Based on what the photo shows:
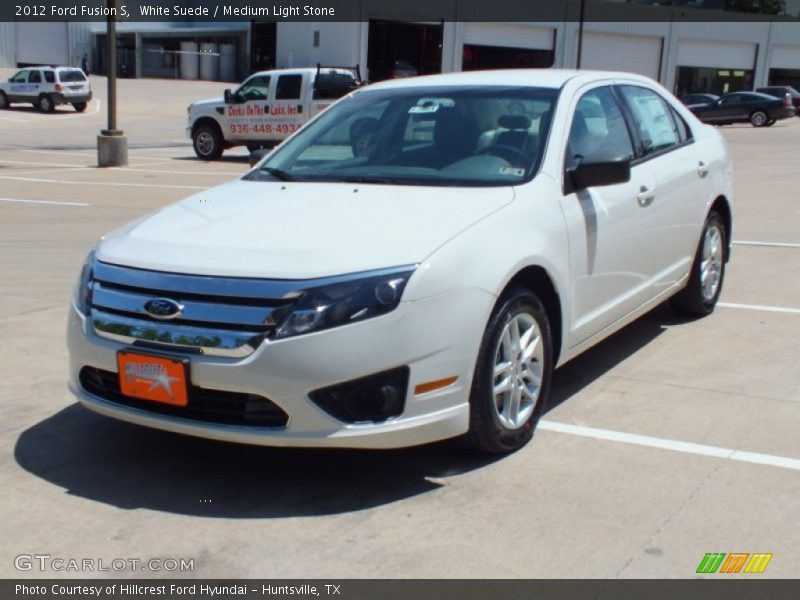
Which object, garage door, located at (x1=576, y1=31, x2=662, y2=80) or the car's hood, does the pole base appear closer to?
the car's hood

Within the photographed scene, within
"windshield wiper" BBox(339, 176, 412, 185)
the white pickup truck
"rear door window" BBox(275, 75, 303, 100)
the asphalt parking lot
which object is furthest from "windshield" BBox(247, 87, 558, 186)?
"rear door window" BBox(275, 75, 303, 100)

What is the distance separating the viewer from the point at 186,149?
25250mm

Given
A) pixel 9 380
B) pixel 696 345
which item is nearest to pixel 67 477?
pixel 9 380

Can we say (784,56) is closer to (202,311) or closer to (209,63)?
(209,63)

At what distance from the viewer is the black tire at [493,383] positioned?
4.17 m

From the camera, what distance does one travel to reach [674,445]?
15.3 ft

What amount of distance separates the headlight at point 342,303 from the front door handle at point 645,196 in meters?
2.22

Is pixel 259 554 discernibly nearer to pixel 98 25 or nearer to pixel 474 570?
pixel 474 570

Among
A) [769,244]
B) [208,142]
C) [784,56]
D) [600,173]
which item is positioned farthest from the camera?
[784,56]

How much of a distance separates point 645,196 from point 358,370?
8.36 feet

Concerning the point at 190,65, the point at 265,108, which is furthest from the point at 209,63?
the point at 265,108

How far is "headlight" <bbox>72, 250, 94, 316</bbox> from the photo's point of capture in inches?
168

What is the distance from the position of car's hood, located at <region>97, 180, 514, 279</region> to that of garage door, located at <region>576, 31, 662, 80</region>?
49.6 meters
